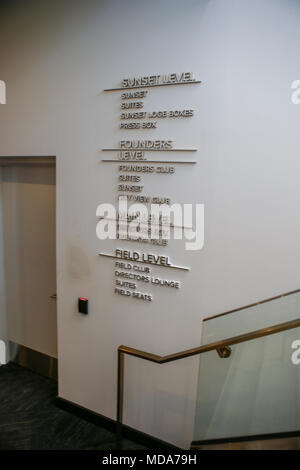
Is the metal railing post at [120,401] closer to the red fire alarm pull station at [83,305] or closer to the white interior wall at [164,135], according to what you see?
the white interior wall at [164,135]

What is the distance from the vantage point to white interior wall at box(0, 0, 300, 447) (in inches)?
76.0

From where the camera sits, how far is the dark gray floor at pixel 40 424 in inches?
101

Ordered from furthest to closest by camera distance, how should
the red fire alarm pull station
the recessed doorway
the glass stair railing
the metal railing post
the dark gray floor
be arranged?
1. the recessed doorway
2. the red fire alarm pull station
3. the dark gray floor
4. the metal railing post
5. the glass stair railing

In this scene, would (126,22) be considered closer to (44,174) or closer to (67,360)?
(44,174)

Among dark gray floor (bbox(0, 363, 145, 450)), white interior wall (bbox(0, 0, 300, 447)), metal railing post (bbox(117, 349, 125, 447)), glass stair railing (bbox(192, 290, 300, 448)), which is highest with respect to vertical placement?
white interior wall (bbox(0, 0, 300, 447))

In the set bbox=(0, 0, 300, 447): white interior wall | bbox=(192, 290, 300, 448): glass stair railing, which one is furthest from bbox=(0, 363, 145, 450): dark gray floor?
bbox=(192, 290, 300, 448): glass stair railing

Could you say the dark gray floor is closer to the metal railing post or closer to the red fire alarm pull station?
the metal railing post

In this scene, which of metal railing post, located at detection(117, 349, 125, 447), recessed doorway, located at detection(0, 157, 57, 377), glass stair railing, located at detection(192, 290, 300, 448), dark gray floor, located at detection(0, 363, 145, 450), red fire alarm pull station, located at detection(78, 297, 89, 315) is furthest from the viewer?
recessed doorway, located at detection(0, 157, 57, 377)

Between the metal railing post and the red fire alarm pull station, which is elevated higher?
the red fire alarm pull station

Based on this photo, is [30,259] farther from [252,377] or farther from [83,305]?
[252,377]

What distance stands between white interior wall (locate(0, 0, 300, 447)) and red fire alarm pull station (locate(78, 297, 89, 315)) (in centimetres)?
5

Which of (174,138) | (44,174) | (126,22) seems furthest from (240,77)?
(44,174)

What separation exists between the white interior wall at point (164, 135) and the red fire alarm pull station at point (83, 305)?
0.18ft

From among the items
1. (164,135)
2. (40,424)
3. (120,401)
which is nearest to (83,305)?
(120,401)
